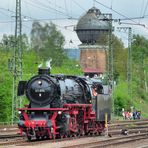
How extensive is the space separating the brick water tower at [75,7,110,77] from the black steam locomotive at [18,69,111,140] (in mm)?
57518

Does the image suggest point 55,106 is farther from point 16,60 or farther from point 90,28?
point 90,28

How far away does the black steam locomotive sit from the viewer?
26.6 m

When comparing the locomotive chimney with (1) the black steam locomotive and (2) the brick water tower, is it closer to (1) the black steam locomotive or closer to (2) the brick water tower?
(1) the black steam locomotive

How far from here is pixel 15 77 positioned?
1679 inches

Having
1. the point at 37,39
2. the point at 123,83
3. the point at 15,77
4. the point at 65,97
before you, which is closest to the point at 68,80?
the point at 65,97

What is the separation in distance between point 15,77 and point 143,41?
99187 mm

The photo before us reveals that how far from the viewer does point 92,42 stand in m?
97.6

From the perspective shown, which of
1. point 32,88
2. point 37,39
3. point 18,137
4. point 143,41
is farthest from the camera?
point 143,41

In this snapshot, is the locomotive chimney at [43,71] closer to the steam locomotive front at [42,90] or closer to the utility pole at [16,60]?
the steam locomotive front at [42,90]

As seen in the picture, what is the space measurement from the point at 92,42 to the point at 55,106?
2798 inches

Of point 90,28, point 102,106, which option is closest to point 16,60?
point 102,106

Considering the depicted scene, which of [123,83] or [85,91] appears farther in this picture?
[123,83]

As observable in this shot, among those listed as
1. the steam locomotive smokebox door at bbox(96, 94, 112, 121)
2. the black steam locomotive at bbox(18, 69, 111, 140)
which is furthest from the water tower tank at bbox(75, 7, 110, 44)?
the black steam locomotive at bbox(18, 69, 111, 140)

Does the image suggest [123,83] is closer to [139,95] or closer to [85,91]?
[139,95]
